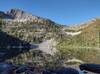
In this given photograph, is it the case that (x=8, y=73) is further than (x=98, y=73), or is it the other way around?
(x=98, y=73)

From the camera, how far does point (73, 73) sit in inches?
1459

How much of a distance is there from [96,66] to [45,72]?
8.20 metres

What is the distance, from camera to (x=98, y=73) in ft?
130

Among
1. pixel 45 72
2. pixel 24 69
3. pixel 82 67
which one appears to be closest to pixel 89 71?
pixel 82 67

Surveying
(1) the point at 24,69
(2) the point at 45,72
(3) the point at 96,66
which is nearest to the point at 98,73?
(3) the point at 96,66

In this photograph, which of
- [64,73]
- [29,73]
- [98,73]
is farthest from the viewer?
[98,73]

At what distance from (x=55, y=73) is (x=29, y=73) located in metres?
4.89

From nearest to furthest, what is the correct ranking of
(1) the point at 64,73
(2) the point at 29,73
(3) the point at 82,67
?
(2) the point at 29,73 < (1) the point at 64,73 < (3) the point at 82,67

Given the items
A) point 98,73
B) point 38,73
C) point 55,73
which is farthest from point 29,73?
point 98,73

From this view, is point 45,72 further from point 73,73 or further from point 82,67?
point 82,67

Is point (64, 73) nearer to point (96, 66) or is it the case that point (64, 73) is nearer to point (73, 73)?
point (73, 73)

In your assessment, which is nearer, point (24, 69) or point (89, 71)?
point (24, 69)

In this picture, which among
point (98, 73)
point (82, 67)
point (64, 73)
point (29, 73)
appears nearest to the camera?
point (29, 73)

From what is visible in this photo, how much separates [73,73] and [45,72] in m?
3.80
